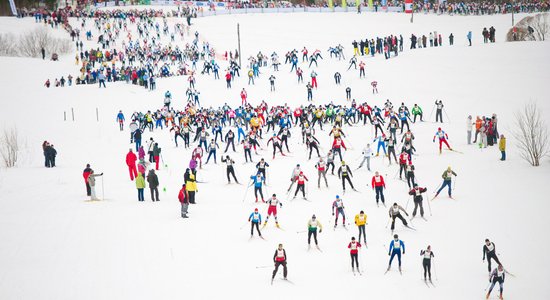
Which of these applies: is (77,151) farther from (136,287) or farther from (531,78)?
(531,78)

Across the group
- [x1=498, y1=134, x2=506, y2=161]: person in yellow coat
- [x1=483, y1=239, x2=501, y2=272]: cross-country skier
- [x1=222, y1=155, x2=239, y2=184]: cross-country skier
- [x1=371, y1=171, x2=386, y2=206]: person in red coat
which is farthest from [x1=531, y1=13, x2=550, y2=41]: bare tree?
[x1=483, y1=239, x2=501, y2=272]: cross-country skier

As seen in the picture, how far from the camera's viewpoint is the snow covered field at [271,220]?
1720 centimetres

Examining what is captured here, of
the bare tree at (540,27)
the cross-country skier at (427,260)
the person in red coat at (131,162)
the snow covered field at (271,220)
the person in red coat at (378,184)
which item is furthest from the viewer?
the bare tree at (540,27)

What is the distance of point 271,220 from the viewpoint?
21.6 m

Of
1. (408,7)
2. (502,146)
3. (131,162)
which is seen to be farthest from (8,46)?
(502,146)

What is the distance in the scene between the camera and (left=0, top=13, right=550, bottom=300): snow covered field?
56.4ft

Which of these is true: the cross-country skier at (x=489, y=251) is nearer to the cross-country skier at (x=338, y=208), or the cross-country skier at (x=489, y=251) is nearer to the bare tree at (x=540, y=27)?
the cross-country skier at (x=338, y=208)

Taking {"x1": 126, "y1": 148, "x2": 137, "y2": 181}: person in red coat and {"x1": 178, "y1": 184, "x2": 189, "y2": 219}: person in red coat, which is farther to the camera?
{"x1": 126, "y1": 148, "x2": 137, "y2": 181}: person in red coat

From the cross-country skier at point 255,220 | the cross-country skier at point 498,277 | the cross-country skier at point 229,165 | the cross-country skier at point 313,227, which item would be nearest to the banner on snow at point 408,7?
the cross-country skier at point 229,165

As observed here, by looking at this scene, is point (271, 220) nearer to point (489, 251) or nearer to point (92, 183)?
point (92, 183)

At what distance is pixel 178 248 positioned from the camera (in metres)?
19.5

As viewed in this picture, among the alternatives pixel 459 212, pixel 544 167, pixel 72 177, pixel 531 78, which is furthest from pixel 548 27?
pixel 72 177

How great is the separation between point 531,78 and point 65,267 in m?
32.2

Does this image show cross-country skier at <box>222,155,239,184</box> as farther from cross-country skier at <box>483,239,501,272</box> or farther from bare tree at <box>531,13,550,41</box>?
bare tree at <box>531,13,550,41</box>
